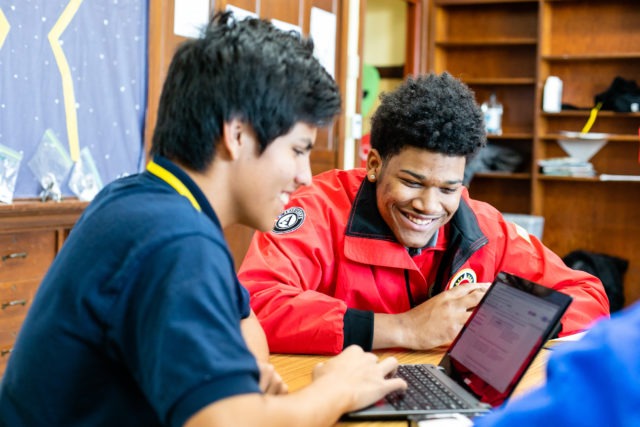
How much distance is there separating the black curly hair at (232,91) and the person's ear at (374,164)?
0.75 metres

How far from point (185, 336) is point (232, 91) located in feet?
1.11

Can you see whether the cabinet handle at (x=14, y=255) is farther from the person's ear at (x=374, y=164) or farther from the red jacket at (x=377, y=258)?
the person's ear at (x=374, y=164)

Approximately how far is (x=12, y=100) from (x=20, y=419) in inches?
74.0

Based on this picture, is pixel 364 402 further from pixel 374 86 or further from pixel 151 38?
pixel 374 86

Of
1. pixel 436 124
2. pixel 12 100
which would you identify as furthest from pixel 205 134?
pixel 12 100

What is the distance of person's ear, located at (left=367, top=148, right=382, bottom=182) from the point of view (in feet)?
5.88

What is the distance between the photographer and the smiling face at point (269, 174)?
101cm

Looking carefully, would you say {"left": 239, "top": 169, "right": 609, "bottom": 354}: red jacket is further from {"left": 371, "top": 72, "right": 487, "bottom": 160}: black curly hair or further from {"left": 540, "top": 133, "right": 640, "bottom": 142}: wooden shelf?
{"left": 540, "top": 133, "right": 640, "bottom": 142}: wooden shelf

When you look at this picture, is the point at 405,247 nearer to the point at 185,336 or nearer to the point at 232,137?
the point at 232,137

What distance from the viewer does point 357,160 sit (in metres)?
4.93

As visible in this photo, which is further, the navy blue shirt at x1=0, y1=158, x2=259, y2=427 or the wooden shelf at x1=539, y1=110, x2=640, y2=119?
the wooden shelf at x1=539, y1=110, x2=640, y2=119

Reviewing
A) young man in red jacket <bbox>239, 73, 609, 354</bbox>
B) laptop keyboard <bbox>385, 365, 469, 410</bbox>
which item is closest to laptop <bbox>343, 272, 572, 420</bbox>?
laptop keyboard <bbox>385, 365, 469, 410</bbox>

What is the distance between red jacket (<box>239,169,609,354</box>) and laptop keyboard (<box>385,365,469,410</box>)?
38cm

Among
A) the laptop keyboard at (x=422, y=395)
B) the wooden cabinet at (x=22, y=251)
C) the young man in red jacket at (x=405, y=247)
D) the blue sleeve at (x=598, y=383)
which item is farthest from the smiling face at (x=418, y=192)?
the wooden cabinet at (x=22, y=251)
